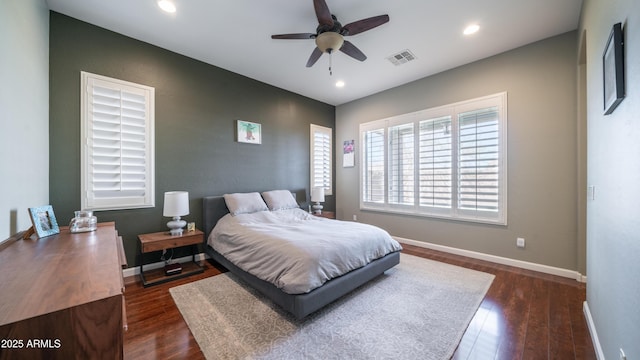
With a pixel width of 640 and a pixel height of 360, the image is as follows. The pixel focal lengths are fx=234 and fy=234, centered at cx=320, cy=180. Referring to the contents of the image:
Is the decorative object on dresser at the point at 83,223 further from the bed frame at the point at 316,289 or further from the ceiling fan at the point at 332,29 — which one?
the ceiling fan at the point at 332,29

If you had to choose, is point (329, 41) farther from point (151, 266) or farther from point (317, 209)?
point (151, 266)

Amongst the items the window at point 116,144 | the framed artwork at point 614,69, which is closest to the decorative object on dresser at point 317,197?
the window at point 116,144

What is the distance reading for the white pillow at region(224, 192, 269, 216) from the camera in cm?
351

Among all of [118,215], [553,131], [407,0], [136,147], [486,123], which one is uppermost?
[407,0]

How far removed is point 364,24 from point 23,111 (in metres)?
2.96

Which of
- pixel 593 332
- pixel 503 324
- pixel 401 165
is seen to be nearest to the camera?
pixel 593 332

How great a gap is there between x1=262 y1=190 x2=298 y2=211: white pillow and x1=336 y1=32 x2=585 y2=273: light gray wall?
2610 mm

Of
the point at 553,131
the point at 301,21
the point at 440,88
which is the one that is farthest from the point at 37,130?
the point at 553,131

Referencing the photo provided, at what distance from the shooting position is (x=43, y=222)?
1.81 metres

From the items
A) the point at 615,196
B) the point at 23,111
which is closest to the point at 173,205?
the point at 23,111

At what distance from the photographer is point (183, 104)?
11.1 feet

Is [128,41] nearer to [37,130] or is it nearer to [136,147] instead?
[136,147]


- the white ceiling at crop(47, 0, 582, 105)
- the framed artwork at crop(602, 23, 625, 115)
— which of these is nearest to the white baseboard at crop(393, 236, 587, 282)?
the framed artwork at crop(602, 23, 625, 115)

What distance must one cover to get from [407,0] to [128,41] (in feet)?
11.0
